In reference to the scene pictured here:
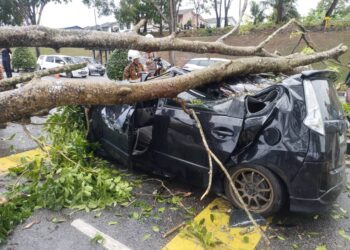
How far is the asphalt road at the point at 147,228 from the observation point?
285 centimetres

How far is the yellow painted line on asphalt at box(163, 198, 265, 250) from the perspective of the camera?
9.21 feet

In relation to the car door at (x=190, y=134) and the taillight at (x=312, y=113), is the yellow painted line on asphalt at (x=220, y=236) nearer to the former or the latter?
the car door at (x=190, y=134)

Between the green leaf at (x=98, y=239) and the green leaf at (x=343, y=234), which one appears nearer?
the green leaf at (x=98, y=239)

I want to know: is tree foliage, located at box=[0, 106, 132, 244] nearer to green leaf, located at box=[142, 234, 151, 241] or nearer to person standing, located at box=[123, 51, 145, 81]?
green leaf, located at box=[142, 234, 151, 241]

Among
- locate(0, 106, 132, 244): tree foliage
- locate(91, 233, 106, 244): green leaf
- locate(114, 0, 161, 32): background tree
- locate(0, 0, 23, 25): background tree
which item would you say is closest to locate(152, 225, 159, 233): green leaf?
locate(91, 233, 106, 244): green leaf

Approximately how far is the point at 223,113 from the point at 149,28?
4141cm

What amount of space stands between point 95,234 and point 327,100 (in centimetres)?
259

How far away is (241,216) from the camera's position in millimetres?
3217

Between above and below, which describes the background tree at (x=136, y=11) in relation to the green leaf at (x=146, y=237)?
above

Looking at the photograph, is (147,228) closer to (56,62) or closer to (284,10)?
(56,62)

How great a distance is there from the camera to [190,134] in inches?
137

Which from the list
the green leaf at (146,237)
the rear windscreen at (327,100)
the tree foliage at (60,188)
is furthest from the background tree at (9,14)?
the rear windscreen at (327,100)

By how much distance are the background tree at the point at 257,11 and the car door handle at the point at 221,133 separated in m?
37.0

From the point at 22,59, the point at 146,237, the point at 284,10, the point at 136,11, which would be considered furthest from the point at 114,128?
the point at 136,11
